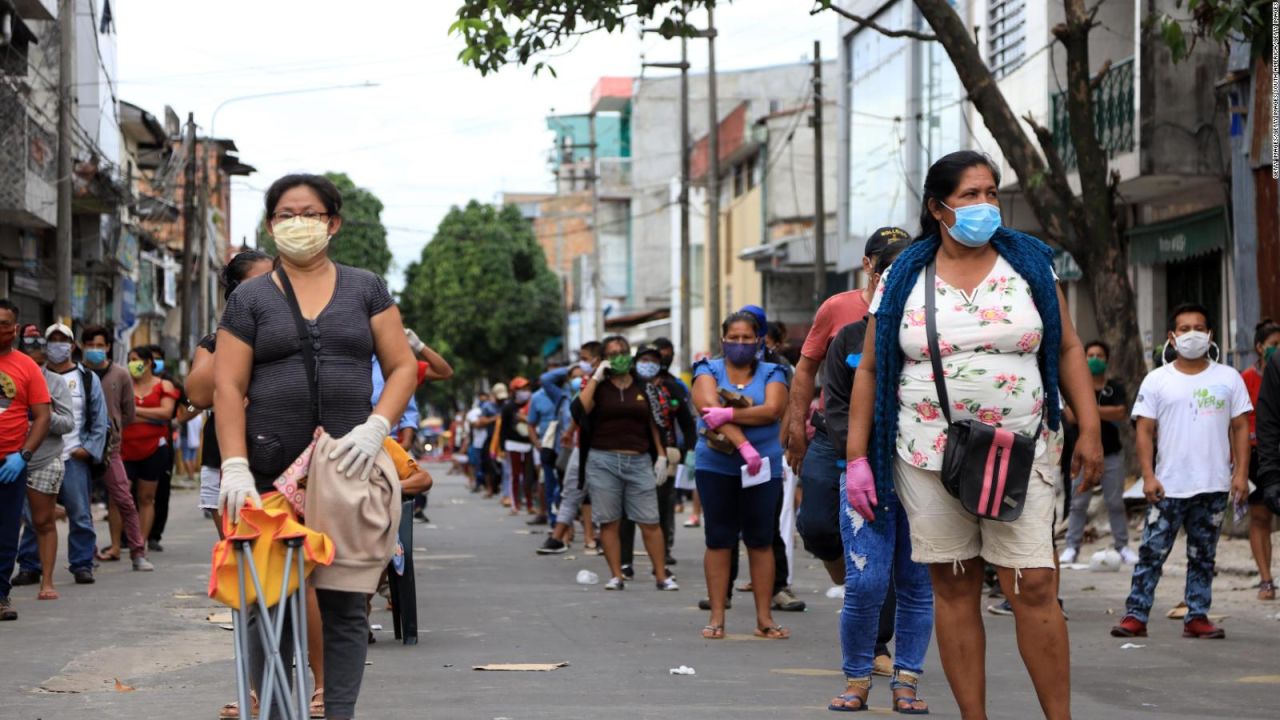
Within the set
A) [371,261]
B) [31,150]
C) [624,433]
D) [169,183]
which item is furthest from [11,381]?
[371,261]

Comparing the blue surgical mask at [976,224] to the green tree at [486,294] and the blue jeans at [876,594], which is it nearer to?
the blue jeans at [876,594]

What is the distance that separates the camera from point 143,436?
15.7 meters

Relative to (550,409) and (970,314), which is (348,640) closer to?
(970,314)

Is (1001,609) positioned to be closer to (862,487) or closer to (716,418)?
(716,418)

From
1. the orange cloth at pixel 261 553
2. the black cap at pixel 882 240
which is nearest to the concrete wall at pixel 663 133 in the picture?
the black cap at pixel 882 240

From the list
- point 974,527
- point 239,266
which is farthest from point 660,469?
point 974,527

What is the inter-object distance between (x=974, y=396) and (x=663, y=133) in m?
60.5

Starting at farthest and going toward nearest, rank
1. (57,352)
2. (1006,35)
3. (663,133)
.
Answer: (663,133), (1006,35), (57,352)

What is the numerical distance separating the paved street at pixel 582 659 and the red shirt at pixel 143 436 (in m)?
1.98

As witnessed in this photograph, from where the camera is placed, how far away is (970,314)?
5785 millimetres

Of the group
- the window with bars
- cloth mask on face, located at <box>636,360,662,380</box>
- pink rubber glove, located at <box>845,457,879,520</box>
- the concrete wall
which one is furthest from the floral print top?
the concrete wall

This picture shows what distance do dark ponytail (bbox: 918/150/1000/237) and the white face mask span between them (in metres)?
1.96

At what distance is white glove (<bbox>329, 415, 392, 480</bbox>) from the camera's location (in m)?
5.42

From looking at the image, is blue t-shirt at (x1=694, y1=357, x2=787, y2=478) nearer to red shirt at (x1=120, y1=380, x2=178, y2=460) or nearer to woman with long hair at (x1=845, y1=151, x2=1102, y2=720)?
woman with long hair at (x1=845, y1=151, x2=1102, y2=720)
